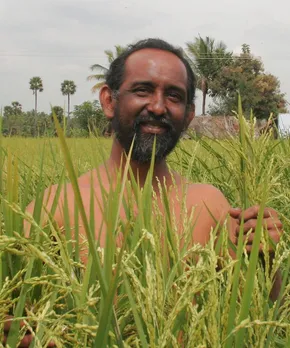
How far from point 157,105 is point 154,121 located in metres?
0.05

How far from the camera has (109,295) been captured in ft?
1.47

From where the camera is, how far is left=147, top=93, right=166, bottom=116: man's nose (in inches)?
64.6

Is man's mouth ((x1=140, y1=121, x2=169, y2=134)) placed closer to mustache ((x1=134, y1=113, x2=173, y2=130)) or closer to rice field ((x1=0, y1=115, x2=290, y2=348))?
mustache ((x1=134, y1=113, x2=173, y2=130))

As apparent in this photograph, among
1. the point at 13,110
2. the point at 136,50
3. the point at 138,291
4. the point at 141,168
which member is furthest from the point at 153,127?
the point at 13,110

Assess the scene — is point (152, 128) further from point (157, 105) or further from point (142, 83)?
point (142, 83)

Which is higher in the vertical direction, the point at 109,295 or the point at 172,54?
the point at 172,54

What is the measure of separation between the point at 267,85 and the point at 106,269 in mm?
30385

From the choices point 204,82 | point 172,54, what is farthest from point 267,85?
point 172,54

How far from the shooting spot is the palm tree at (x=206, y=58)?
3588 cm

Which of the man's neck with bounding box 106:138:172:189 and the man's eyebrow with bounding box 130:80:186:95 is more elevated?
the man's eyebrow with bounding box 130:80:186:95

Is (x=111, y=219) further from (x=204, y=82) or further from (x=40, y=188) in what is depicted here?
(x=204, y=82)

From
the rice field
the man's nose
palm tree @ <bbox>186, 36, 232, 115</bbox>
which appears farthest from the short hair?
palm tree @ <bbox>186, 36, 232, 115</bbox>

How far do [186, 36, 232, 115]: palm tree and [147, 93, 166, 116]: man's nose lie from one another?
34.2 meters

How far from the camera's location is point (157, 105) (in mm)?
1648
